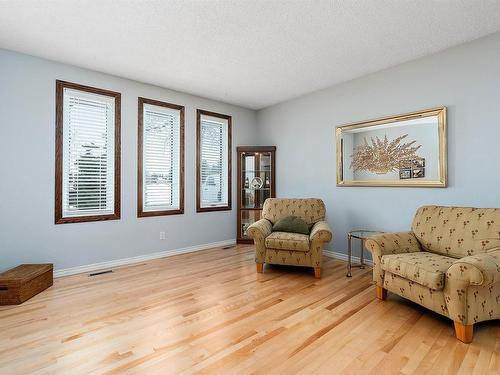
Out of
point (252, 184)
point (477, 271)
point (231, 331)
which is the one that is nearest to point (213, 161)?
point (252, 184)

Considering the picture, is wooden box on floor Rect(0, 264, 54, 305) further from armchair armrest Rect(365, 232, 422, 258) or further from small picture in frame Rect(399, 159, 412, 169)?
small picture in frame Rect(399, 159, 412, 169)

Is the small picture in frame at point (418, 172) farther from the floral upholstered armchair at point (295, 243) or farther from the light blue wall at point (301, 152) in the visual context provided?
the floral upholstered armchair at point (295, 243)

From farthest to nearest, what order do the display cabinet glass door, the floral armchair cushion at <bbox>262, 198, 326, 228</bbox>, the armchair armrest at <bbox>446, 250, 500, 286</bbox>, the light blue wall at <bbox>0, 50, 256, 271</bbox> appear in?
1. the display cabinet glass door
2. the floral armchair cushion at <bbox>262, 198, 326, 228</bbox>
3. the light blue wall at <bbox>0, 50, 256, 271</bbox>
4. the armchair armrest at <bbox>446, 250, 500, 286</bbox>

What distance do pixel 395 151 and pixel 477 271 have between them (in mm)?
2057

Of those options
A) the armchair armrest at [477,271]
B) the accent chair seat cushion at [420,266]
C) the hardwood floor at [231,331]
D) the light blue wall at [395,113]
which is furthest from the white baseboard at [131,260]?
the armchair armrest at [477,271]

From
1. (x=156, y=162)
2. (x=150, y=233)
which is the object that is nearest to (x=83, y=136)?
(x=156, y=162)

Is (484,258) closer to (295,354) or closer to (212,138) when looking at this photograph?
(295,354)

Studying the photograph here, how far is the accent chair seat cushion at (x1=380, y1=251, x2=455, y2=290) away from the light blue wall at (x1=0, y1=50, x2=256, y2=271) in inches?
130

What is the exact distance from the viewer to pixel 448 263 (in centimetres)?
228

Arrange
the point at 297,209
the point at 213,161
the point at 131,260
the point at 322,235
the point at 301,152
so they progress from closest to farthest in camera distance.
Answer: the point at 322,235
the point at 131,260
the point at 297,209
the point at 301,152
the point at 213,161

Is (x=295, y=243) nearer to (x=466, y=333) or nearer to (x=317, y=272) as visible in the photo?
(x=317, y=272)

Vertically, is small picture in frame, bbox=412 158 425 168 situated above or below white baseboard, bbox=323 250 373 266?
above

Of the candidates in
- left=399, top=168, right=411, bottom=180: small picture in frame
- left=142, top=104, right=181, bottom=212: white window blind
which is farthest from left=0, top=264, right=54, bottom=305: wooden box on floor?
left=399, top=168, right=411, bottom=180: small picture in frame

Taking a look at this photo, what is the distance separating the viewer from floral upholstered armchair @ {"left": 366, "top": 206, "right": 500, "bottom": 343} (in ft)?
6.41
